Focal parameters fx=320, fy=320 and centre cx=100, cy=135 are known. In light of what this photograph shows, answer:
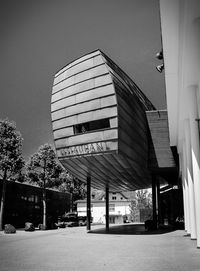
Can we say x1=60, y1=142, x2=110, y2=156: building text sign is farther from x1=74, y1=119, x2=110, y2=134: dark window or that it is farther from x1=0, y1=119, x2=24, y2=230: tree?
x1=0, y1=119, x2=24, y2=230: tree

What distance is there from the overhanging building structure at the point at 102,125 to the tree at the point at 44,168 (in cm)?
1070

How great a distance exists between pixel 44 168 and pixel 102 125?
1807 centimetres

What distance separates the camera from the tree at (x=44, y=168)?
42812 mm

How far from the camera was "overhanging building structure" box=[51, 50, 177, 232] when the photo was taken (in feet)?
86.0

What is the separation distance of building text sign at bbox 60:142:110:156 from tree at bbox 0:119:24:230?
912cm

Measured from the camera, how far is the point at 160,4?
406 inches

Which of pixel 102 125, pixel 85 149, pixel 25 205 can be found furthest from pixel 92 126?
pixel 25 205

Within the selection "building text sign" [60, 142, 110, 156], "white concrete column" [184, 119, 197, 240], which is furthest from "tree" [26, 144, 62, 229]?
"white concrete column" [184, 119, 197, 240]

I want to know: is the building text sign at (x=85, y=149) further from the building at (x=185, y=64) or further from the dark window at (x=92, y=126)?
the building at (x=185, y=64)

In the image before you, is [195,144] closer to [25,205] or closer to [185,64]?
[185,64]

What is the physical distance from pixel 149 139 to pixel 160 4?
2346 cm

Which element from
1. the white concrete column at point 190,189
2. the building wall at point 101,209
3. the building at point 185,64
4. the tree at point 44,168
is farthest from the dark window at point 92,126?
the building wall at point 101,209

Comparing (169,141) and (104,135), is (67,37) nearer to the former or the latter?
(104,135)

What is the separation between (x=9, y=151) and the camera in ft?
120
